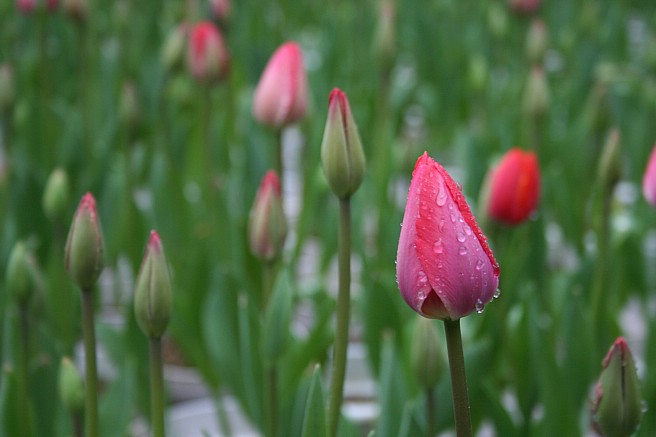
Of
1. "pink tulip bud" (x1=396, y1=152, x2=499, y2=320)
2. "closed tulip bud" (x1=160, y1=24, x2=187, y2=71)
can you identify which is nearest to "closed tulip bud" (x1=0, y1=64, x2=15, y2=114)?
"closed tulip bud" (x1=160, y1=24, x2=187, y2=71)

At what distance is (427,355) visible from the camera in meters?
0.65

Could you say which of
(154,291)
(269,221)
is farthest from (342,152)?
(269,221)

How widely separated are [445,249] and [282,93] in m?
0.62

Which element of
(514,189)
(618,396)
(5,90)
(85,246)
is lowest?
(618,396)

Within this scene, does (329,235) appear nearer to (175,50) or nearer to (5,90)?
(175,50)

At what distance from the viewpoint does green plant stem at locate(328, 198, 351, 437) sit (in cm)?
58

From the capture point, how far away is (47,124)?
1434mm

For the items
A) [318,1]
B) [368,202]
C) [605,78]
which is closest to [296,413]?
[368,202]

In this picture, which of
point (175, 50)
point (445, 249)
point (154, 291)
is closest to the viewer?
point (445, 249)

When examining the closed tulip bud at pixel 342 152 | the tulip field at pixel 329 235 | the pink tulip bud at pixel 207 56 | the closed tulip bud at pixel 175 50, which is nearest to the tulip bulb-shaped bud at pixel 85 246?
the tulip field at pixel 329 235

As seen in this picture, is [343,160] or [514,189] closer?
[343,160]

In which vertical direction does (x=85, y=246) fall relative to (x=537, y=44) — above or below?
below

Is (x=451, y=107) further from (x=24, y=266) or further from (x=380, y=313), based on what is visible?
(x=24, y=266)

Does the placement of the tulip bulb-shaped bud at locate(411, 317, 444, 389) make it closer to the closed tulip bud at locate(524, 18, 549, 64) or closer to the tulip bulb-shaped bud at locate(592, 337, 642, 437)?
the tulip bulb-shaped bud at locate(592, 337, 642, 437)
